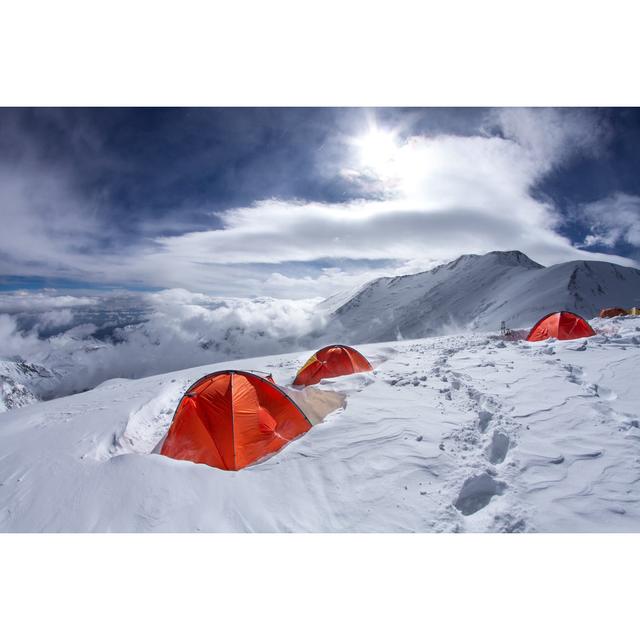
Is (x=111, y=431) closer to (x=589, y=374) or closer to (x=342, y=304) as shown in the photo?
(x=589, y=374)

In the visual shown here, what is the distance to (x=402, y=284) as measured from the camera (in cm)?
8425

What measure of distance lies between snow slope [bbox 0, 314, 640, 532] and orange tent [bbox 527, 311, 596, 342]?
16.4 ft

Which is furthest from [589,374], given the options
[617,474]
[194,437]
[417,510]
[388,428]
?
[194,437]

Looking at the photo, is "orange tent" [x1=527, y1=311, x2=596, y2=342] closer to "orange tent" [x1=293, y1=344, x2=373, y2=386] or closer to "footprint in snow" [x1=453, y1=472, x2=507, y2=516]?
"orange tent" [x1=293, y1=344, x2=373, y2=386]

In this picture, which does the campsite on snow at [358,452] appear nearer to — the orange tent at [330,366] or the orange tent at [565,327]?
the orange tent at [330,366]

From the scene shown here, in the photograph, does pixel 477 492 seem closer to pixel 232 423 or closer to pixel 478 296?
pixel 232 423

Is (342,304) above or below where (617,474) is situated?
below

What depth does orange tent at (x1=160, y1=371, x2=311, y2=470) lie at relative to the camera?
4.28 metres

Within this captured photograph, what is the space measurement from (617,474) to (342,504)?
290 centimetres

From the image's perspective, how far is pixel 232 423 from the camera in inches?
172

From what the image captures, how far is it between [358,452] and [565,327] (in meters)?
9.98

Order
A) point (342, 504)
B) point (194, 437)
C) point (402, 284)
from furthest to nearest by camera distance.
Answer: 1. point (402, 284)
2. point (194, 437)
3. point (342, 504)

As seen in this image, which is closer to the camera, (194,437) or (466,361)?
(194,437)

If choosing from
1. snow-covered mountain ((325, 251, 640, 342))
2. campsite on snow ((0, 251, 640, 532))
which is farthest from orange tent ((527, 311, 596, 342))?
snow-covered mountain ((325, 251, 640, 342))
